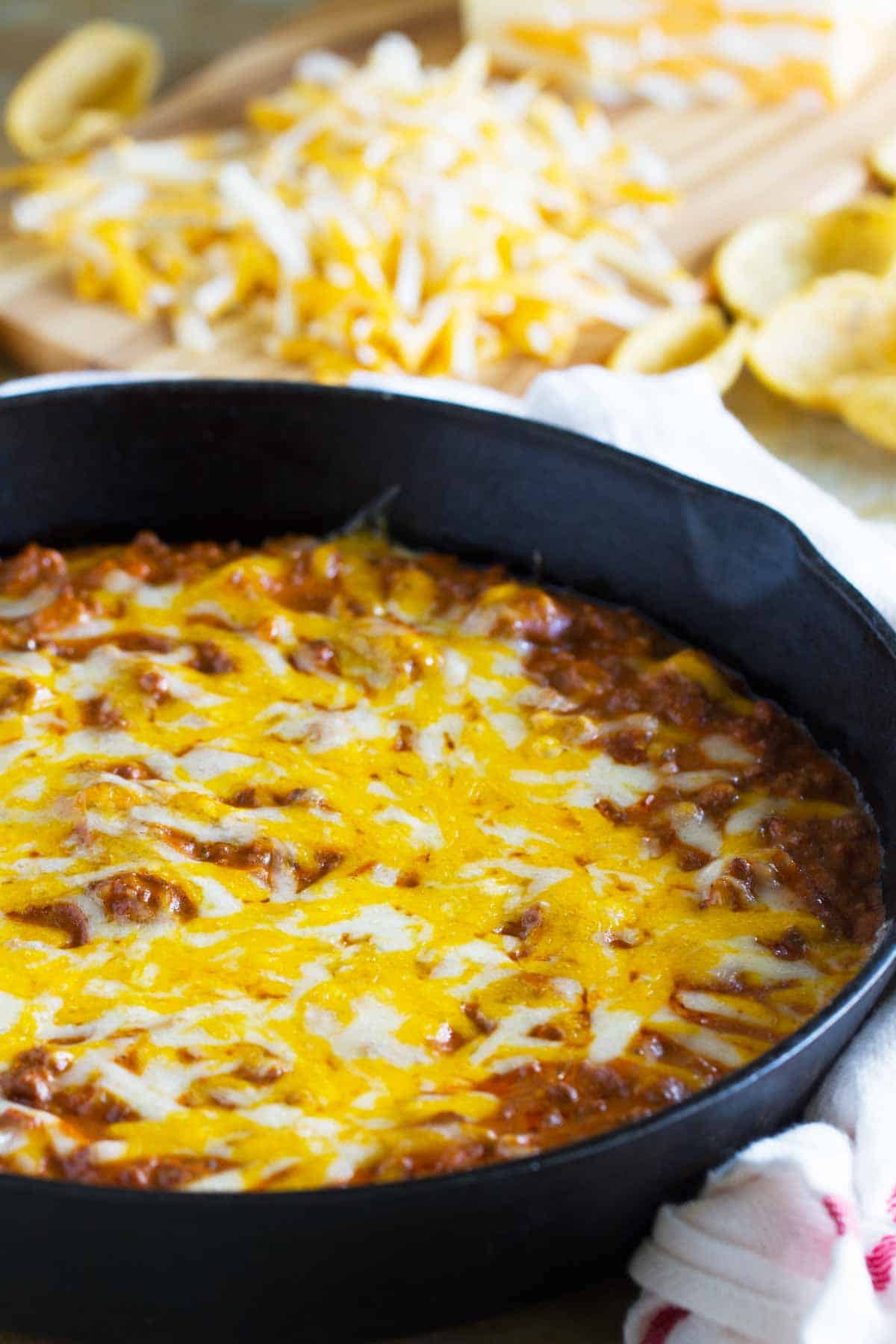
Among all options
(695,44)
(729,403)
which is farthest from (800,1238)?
(695,44)

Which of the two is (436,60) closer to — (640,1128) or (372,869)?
(372,869)

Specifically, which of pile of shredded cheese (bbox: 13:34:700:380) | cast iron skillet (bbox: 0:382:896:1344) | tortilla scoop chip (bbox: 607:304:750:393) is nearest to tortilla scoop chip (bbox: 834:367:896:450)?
tortilla scoop chip (bbox: 607:304:750:393)

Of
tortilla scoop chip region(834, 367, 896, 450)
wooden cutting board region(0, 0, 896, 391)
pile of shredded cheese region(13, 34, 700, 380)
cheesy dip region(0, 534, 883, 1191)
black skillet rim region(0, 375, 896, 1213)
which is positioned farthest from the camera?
wooden cutting board region(0, 0, 896, 391)

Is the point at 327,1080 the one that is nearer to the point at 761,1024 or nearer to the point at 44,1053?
the point at 44,1053

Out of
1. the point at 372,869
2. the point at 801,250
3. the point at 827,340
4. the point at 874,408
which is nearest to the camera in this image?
the point at 372,869

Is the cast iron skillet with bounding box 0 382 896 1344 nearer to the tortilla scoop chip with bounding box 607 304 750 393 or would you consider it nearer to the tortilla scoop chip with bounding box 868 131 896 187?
the tortilla scoop chip with bounding box 607 304 750 393

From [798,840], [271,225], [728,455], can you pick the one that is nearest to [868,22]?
[271,225]
